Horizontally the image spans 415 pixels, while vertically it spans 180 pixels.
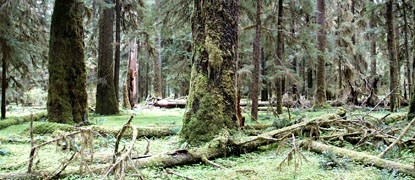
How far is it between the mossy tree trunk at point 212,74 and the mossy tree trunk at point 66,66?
13.0ft

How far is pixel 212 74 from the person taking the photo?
5.72m

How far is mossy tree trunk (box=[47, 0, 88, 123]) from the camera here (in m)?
8.41

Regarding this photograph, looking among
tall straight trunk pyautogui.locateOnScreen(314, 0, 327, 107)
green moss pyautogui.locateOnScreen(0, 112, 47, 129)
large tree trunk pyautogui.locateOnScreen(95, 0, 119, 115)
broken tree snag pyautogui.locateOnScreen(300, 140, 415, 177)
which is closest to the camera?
broken tree snag pyautogui.locateOnScreen(300, 140, 415, 177)

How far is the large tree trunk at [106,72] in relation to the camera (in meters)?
13.0

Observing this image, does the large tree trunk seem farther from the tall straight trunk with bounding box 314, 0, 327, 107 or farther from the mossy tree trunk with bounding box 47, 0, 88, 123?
the tall straight trunk with bounding box 314, 0, 327, 107

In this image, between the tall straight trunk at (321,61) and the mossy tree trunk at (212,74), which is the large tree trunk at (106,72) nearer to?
the mossy tree trunk at (212,74)

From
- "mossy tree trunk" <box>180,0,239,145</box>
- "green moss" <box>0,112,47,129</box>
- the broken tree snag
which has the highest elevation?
"mossy tree trunk" <box>180,0,239,145</box>

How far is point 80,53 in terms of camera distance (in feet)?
29.3

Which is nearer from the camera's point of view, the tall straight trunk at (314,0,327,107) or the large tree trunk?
the large tree trunk

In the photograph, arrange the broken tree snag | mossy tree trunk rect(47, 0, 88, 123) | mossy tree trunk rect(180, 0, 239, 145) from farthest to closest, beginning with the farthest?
mossy tree trunk rect(47, 0, 88, 123) < mossy tree trunk rect(180, 0, 239, 145) < the broken tree snag

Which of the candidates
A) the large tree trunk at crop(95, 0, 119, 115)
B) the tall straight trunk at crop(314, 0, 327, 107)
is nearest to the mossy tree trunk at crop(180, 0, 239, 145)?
the large tree trunk at crop(95, 0, 119, 115)

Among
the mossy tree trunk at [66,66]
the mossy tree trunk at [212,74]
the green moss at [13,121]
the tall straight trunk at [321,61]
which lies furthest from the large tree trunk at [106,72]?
the tall straight trunk at [321,61]

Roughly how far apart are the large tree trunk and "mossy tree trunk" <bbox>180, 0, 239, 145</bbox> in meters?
7.71

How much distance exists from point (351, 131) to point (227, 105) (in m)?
2.17
